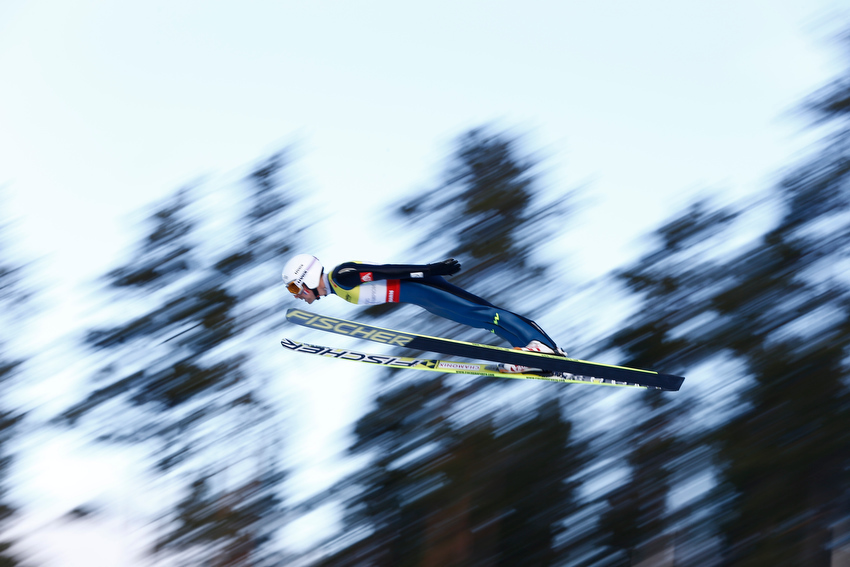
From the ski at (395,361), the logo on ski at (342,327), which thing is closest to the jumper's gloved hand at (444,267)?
the logo on ski at (342,327)

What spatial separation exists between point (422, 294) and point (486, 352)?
0.77 metres

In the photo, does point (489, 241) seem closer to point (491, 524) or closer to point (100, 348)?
point (491, 524)

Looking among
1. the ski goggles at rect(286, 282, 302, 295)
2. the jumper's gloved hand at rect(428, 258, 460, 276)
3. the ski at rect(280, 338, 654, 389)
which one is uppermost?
the ski goggles at rect(286, 282, 302, 295)

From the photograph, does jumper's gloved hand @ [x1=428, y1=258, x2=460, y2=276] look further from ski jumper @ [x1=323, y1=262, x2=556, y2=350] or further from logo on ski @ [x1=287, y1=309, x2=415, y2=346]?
logo on ski @ [x1=287, y1=309, x2=415, y2=346]

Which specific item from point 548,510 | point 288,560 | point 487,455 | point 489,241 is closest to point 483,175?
point 489,241

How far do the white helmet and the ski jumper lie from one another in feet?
0.33

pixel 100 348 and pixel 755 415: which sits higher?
pixel 100 348

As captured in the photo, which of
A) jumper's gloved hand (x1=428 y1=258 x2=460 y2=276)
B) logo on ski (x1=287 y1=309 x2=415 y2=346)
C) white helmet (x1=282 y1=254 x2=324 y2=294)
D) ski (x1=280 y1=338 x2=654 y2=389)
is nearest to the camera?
jumper's gloved hand (x1=428 y1=258 x2=460 y2=276)

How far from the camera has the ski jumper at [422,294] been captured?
5672mm

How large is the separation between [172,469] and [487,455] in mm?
5212

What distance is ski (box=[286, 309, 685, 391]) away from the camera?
18.9 ft

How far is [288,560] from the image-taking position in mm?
9703

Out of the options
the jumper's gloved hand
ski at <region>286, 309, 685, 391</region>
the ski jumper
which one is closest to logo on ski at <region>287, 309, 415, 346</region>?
ski at <region>286, 309, 685, 391</region>

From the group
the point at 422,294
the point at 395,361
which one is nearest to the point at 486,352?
the point at 422,294
